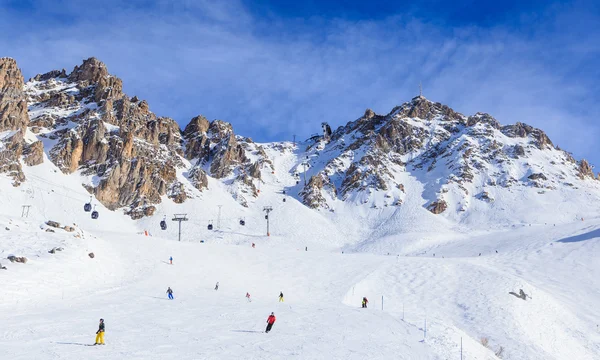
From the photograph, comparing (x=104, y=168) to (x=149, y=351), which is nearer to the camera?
→ (x=149, y=351)

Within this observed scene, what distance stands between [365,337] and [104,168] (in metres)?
98.3

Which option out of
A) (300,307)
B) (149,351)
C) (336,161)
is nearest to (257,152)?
(336,161)

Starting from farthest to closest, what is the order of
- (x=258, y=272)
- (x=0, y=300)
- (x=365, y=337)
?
(x=258, y=272) < (x=0, y=300) < (x=365, y=337)

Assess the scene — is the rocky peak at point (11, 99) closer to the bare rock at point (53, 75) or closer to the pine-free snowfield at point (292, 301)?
the bare rock at point (53, 75)

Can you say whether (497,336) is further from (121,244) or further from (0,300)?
(121,244)

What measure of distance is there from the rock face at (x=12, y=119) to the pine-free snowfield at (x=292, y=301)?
42131 mm

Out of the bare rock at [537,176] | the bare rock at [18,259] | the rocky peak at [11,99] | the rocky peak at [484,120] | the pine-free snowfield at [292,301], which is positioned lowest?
the pine-free snowfield at [292,301]

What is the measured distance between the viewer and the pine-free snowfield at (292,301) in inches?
819

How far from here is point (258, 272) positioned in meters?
52.6

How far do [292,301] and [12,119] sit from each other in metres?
97.9

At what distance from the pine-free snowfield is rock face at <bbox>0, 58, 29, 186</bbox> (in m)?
42.1

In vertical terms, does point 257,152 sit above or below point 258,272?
above

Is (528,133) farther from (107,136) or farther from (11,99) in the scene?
(11,99)

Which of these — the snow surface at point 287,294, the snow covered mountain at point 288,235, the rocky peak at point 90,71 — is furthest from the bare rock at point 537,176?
the rocky peak at point 90,71
